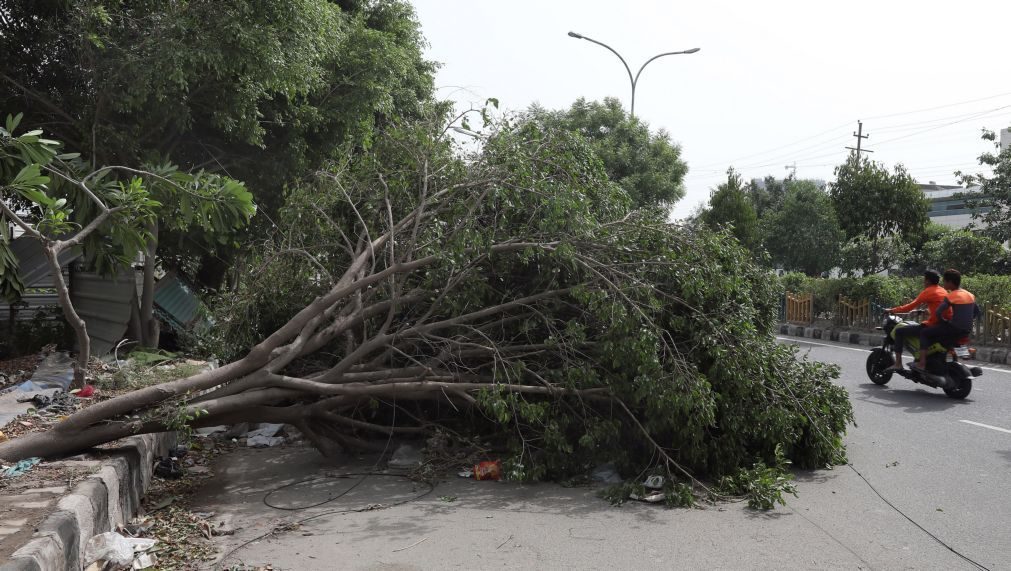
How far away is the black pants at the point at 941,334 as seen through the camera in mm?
9835

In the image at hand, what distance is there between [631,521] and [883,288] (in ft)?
56.2

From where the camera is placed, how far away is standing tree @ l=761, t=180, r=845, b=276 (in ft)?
162

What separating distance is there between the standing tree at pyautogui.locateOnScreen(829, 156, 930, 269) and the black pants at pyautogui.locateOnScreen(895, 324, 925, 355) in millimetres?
16203

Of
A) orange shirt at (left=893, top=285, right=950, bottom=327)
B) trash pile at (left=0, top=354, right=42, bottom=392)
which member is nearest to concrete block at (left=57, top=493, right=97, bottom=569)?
trash pile at (left=0, top=354, right=42, bottom=392)

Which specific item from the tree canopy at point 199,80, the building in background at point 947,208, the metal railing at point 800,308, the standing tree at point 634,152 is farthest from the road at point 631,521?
the building in background at point 947,208

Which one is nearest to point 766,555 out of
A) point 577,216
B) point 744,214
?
point 577,216

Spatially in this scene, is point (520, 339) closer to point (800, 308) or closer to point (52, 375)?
point (52, 375)

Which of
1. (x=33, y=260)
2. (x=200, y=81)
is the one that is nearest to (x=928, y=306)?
(x=200, y=81)

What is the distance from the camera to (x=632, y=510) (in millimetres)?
5770

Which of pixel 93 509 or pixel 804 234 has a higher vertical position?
pixel 804 234

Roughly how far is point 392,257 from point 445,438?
5.76ft

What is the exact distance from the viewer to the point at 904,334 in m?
10.5

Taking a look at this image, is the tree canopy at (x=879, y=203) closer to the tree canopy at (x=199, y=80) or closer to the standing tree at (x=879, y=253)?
the standing tree at (x=879, y=253)

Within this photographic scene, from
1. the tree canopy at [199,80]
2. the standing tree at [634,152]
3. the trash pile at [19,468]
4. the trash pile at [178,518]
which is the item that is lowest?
the trash pile at [178,518]
